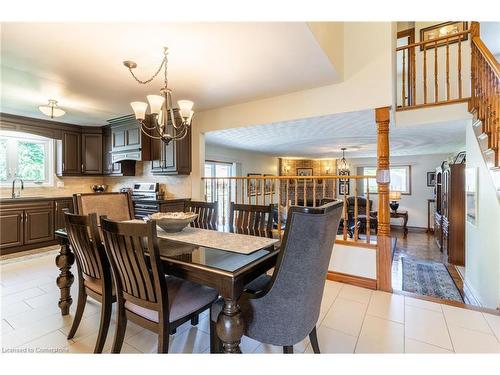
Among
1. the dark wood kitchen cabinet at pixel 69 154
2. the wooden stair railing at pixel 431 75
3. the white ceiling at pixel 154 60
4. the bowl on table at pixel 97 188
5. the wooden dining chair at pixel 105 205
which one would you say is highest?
the wooden stair railing at pixel 431 75

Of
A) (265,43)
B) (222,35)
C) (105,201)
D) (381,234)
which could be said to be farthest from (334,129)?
(105,201)

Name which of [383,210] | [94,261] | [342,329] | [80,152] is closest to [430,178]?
[383,210]

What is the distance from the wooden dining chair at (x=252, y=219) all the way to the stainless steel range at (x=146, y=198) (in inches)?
72.7

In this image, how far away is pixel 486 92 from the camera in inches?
91.0

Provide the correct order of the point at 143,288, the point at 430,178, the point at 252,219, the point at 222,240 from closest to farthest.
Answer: the point at 143,288
the point at 222,240
the point at 252,219
the point at 430,178

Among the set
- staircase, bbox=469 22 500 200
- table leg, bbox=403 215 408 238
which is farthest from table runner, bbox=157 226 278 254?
table leg, bbox=403 215 408 238

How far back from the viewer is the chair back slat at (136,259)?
3.92 ft

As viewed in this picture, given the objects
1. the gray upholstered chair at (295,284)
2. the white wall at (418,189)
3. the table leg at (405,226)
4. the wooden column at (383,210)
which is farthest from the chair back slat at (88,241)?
the white wall at (418,189)

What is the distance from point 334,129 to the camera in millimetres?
3709

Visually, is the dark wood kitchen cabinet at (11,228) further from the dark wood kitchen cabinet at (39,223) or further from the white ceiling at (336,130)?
the white ceiling at (336,130)

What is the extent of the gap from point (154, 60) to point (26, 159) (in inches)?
152

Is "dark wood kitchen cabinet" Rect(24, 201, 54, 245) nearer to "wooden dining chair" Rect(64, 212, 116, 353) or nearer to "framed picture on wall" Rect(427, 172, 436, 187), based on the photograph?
"wooden dining chair" Rect(64, 212, 116, 353)

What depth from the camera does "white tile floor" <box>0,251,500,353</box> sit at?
5.57 ft

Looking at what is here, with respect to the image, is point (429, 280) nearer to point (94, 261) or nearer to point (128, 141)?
point (94, 261)
